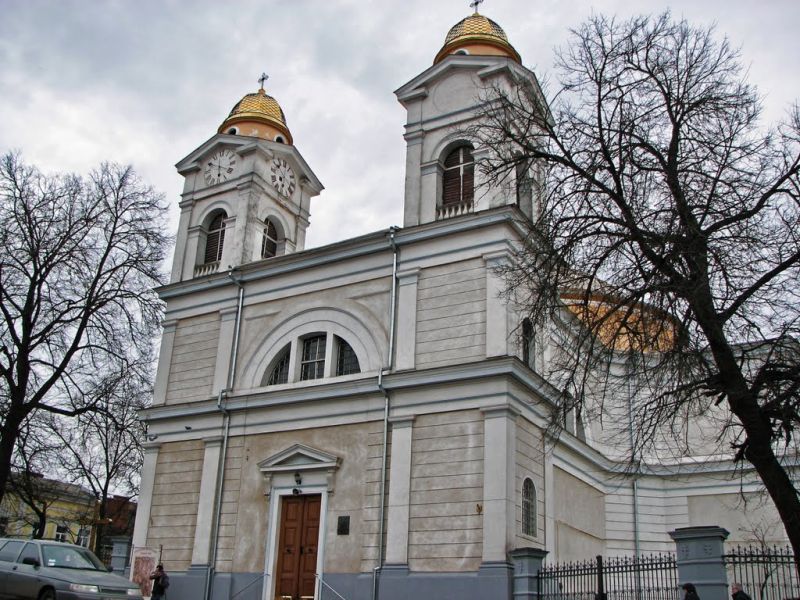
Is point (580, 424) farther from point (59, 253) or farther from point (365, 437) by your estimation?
point (59, 253)

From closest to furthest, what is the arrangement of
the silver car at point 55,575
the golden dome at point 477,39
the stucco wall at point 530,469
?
the silver car at point 55,575
the stucco wall at point 530,469
the golden dome at point 477,39

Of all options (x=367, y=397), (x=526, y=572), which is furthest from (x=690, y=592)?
(x=367, y=397)

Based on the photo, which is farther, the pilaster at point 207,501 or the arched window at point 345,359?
the arched window at point 345,359

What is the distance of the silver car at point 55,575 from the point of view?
1555 cm

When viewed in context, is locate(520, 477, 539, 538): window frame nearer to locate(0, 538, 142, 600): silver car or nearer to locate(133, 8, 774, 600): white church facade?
locate(133, 8, 774, 600): white church facade

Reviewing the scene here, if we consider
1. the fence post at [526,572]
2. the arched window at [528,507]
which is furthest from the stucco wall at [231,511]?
the fence post at [526,572]

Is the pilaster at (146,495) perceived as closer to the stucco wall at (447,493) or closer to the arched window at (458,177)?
the stucco wall at (447,493)

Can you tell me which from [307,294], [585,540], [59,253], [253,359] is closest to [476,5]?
[307,294]

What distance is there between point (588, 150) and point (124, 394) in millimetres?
20054

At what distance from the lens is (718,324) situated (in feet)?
42.6

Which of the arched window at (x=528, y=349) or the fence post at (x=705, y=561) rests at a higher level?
the arched window at (x=528, y=349)

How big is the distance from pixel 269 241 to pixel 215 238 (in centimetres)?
182

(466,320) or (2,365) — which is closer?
(466,320)

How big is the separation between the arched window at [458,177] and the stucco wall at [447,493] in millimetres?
6493
